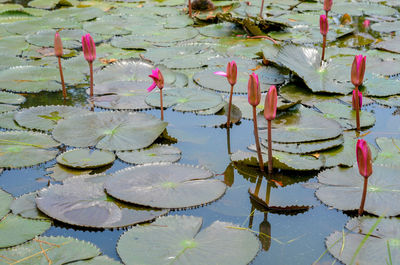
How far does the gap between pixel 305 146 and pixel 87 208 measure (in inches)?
48.6

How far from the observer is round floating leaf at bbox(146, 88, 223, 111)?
3.23 m

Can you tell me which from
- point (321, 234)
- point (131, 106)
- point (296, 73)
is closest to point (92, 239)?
point (321, 234)

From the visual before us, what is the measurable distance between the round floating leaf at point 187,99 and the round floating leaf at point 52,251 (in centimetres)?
150

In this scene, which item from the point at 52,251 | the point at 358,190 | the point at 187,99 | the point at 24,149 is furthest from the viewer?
the point at 187,99

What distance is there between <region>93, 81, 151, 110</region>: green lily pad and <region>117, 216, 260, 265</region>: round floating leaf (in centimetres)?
141

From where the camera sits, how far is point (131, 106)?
327 cm

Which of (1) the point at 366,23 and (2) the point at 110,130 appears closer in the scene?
(2) the point at 110,130

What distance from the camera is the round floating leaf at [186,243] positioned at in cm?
179

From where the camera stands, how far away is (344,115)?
312 cm

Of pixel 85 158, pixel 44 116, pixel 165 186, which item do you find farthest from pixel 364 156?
pixel 44 116

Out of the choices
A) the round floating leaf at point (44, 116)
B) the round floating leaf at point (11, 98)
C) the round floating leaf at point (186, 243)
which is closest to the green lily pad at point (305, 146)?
the round floating leaf at point (186, 243)

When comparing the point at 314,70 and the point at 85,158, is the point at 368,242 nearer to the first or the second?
the point at 85,158

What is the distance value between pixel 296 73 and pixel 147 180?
5.49 ft

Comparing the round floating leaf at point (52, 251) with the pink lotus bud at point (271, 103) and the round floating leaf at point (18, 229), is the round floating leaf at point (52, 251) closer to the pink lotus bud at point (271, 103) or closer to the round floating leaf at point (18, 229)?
the round floating leaf at point (18, 229)
